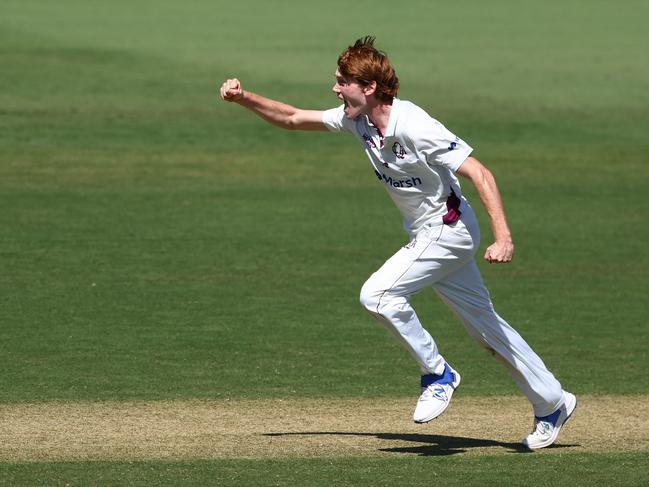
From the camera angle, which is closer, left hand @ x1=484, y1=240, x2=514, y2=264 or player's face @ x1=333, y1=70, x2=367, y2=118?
left hand @ x1=484, y1=240, x2=514, y2=264

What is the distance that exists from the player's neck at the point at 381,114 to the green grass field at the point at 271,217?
6.05 feet

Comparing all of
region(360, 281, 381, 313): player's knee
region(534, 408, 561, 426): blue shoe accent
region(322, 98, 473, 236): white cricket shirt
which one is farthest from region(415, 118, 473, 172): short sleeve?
region(534, 408, 561, 426): blue shoe accent

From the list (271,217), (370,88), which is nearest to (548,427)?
(370,88)

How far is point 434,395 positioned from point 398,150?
55.6 inches

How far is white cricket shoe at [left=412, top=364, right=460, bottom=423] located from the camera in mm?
8016

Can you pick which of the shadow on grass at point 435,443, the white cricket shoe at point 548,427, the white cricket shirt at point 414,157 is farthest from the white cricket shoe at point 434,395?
the white cricket shirt at point 414,157

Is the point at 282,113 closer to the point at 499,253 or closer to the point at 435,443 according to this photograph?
the point at 499,253

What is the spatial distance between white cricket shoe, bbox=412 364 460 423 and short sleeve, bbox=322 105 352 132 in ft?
4.91

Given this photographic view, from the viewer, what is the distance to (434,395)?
26.5 ft

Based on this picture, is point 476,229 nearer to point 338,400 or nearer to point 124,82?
point 338,400

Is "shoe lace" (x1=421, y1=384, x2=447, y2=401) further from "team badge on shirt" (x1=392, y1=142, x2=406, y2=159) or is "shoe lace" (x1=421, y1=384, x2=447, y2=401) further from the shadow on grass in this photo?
"team badge on shirt" (x1=392, y1=142, x2=406, y2=159)

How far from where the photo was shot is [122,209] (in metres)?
16.9

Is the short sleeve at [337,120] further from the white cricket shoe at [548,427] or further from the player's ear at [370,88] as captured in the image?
the white cricket shoe at [548,427]

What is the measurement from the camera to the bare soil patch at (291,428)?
798 centimetres
